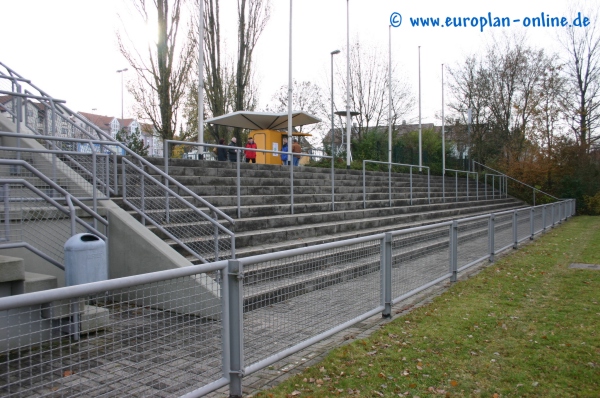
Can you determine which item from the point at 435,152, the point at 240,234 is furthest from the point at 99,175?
the point at 435,152

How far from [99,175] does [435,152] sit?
29.9 meters

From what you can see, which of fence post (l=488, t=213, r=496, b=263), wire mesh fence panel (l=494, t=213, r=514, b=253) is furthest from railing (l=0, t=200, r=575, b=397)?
wire mesh fence panel (l=494, t=213, r=514, b=253)

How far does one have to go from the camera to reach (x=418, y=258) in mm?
7316

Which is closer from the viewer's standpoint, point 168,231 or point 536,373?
point 536,373

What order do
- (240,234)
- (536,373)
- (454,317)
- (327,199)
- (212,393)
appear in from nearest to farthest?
(212,393), (536,373), (454,317), (240,234), (327,199)

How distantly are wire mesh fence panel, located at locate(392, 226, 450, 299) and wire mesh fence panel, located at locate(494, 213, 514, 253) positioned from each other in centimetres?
353

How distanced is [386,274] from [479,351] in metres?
1.56

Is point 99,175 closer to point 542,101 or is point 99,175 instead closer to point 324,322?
point 324,322

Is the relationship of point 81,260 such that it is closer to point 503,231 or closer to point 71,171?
point 71,171

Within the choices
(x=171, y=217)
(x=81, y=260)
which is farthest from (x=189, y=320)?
(x=171, y=217)

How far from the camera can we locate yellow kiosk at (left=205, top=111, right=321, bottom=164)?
20.2 m

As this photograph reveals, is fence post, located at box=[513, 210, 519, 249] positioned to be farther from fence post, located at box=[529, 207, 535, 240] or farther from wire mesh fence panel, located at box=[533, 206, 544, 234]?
wire mesh fence panel, located at box=[533, 206, 544, 234]

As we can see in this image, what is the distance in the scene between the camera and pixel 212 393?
4.10m

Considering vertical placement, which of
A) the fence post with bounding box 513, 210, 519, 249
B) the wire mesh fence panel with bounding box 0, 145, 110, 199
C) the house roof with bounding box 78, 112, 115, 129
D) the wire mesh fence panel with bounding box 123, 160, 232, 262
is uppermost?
the house roof with bounding box 78, 112, 115, 129
